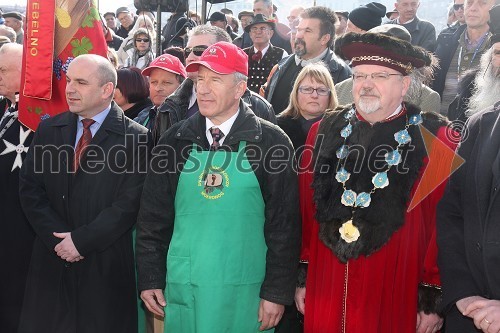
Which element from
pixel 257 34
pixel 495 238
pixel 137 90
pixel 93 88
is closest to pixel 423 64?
pixel 495 238

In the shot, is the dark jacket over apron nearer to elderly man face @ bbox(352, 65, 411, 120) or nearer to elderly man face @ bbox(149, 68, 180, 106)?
elderly man face @ bbox(352, 65, 411, 120)

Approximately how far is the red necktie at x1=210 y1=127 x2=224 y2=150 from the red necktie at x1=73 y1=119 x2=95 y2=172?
3.31 ft

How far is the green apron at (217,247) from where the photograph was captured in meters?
3.52

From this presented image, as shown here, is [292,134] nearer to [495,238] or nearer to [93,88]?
[93,88]

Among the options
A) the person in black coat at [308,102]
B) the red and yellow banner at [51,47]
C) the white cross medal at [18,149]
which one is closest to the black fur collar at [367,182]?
the person in black coat at [308,102]

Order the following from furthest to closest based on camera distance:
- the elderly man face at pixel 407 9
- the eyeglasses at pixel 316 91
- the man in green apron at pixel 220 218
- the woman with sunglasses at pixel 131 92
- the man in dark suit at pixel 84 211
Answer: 1. the elderly man face at pixel 407 9
2. the woman with sunglasses at pixel 131 92
3. the eyeglasses at pixel 316 91
4. the man in dark suit at pixel 84 211
5. the man in green apron at pixel 220 218

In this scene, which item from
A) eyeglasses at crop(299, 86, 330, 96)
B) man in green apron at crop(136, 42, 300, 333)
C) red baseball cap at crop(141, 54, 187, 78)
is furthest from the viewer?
red baseball cap at crop(141, 54, 187, 78)

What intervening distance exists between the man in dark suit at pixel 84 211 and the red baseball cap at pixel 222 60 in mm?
869

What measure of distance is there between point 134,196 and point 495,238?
229cm

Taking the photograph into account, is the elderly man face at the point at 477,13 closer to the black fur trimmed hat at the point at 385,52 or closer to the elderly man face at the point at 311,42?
the elderly man face at the point at 311,42

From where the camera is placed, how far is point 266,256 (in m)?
3.67

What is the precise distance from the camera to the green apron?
3.52m

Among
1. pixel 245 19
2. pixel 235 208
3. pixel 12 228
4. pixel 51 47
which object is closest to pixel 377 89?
pixel 235 208

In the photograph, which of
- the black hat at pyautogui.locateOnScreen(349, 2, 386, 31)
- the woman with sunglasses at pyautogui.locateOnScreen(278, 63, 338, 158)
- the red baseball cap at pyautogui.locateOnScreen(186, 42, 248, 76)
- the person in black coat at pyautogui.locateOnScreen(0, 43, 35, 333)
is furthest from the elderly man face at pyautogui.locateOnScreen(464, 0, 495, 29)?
the person in black coat at pyautogui.locateOnScreen(0, 43, 35, 333)
